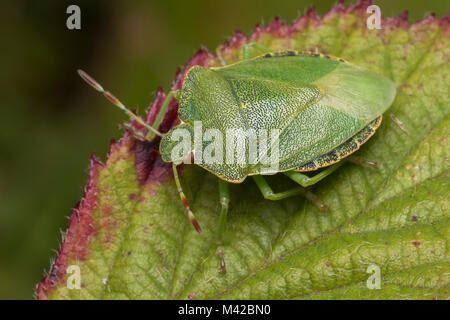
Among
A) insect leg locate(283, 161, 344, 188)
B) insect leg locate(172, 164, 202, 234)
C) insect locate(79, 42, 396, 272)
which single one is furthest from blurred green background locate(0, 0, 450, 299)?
insect leg locate(283, 161, 344, 188)

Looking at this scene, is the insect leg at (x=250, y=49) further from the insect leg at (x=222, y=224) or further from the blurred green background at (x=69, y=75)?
the blurred green background at (x=69, y=75)

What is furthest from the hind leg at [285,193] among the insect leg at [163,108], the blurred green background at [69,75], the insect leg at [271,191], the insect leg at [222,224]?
the blurred green background at [69,75]

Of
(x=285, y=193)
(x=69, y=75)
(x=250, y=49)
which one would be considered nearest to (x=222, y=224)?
(x=285, y=193)

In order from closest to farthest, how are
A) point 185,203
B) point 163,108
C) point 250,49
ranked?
point 185,203
point 163,108
point 250,49

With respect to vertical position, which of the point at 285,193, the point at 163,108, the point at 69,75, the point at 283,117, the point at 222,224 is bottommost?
the point at 222,224

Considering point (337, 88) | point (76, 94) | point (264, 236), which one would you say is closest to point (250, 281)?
point (264, 236)

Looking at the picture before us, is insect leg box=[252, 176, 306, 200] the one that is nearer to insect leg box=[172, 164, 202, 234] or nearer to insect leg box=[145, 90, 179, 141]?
insect leg box=[172, 164, 202, 234]

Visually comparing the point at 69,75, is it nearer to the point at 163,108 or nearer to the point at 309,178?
the point at 163,108
